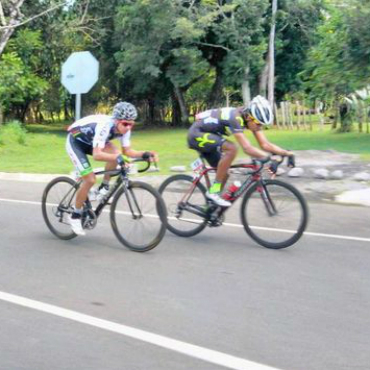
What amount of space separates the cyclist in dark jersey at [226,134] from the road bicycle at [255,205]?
0.13 m

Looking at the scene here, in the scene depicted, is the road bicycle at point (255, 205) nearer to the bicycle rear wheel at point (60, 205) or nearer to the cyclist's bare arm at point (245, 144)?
the cyclist's bare arm at point (245, 144)

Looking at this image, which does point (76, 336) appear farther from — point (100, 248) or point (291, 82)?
point (291, 82)

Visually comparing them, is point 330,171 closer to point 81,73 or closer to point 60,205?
point 81,73

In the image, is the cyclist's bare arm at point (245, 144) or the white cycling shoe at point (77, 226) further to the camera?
the white cycling shoe at point (77, 226)

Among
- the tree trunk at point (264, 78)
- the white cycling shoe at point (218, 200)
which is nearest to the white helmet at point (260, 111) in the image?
the white cycling shoe at point (218, 200)

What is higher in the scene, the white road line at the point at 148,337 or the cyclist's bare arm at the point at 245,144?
the cyclist's bare arm at the point at 245,144


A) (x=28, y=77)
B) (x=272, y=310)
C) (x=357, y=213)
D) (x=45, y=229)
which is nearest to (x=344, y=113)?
(x=28, y=77)

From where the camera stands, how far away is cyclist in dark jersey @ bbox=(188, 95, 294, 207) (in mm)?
6945

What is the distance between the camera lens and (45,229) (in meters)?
8.46

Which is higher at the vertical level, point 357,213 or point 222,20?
point 222,20

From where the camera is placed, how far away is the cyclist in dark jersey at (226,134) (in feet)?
22.8

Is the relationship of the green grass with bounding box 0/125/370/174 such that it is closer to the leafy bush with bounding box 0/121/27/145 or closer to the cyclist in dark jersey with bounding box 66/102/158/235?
the leafy bush with bounding box 0/121/27/145

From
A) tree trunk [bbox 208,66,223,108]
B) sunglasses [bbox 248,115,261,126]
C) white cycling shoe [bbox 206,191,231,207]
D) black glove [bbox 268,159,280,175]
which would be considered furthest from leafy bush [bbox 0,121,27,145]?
black glove [bbox 268,159,280,175]

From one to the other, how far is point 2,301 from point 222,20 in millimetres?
28195
